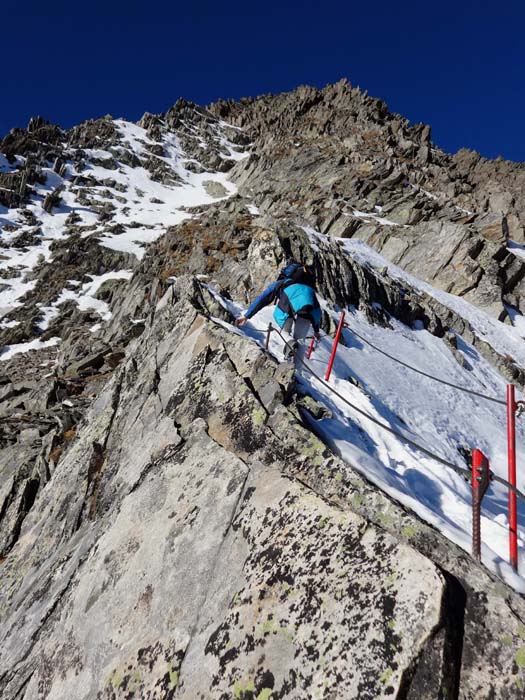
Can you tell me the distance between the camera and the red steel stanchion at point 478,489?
3.47 meters

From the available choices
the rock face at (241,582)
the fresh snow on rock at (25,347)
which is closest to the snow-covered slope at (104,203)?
the fresh snow on rock at (25,347)

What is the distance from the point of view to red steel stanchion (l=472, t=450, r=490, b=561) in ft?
11.4

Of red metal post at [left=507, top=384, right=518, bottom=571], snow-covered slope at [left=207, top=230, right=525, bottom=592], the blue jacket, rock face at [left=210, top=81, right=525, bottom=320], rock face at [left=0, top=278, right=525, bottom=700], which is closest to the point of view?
rock face at [left=0, top=278, right=525, bottom=700]

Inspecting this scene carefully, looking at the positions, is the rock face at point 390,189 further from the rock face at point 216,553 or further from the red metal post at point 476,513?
the red metal post at point 476,513

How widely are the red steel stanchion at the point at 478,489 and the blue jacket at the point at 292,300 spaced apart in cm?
546

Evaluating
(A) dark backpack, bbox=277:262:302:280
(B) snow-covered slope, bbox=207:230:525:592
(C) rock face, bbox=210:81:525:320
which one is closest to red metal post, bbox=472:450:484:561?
(B) snow-covered slope, bbox=207:230:525:592

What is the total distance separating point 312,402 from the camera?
257 inches

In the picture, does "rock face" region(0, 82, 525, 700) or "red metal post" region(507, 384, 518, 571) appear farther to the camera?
"red metal post" region(507, 384, 518, 571)

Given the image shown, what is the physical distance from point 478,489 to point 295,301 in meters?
5.85

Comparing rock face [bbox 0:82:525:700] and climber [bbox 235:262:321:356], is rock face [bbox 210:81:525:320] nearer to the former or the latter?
rock face [bbox 0:82:525:700]

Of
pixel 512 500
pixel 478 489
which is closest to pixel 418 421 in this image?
pixel 512 500

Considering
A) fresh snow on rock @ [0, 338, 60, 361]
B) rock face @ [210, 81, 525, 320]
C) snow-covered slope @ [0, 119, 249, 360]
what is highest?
rock face @ [210, 81, 525, 320]

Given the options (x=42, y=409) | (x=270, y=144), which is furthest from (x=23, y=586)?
(x=270, y=144)

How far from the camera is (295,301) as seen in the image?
8.85 metres
